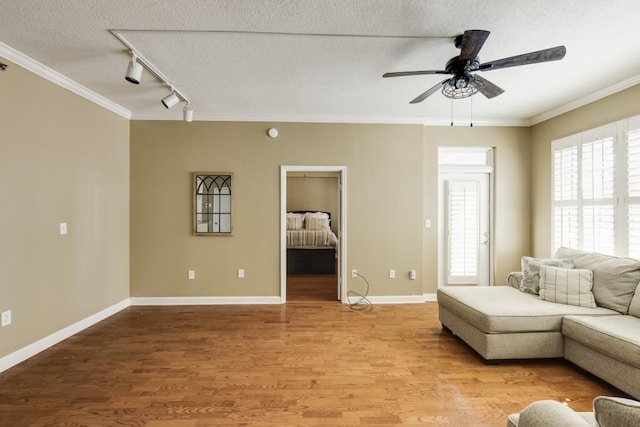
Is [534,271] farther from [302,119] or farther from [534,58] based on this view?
[302,119]

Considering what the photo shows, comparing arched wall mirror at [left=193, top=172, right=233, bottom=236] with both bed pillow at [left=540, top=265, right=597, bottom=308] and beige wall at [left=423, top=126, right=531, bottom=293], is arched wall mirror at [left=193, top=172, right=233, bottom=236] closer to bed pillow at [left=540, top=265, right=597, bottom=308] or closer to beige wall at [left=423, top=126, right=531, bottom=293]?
beige wall at [left=423, top=126, right=531, bottom=293]

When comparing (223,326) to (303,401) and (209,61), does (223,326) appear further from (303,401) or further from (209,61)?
(209,61)

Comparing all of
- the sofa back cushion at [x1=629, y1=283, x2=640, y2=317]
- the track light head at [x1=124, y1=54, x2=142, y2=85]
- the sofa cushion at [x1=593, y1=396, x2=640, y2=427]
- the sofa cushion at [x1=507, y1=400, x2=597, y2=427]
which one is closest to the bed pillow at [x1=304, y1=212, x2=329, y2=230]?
the track light head at [x1=124, y1=54, x2=142, y2=85]

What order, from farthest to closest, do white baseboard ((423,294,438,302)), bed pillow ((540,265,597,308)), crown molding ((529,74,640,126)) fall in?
1. white baseboard ((423,294,438,302))
2. crown molding ((529,74,640,126))
3. bed pillow ((540,265,597,308))

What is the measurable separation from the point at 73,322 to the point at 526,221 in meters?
6.05

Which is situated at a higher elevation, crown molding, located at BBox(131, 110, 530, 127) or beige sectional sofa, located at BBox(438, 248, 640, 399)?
crown molding, located at BBox(131, 110, 530, 127)

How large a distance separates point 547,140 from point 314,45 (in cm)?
375

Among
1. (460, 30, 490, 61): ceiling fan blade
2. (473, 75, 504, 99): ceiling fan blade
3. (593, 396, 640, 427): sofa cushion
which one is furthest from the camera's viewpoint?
(473, 75, 504, 99): ceiling fan blade

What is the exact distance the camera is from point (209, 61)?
2.86 meters

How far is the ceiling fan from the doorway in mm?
2209

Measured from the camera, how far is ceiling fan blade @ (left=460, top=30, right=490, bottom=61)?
6.64 feet

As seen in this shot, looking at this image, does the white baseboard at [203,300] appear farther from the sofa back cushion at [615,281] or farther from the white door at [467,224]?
the sofa back cushion at [615,281]

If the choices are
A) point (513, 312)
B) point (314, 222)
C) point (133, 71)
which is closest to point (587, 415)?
point (513, 312)

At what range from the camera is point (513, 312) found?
9.08 ft
